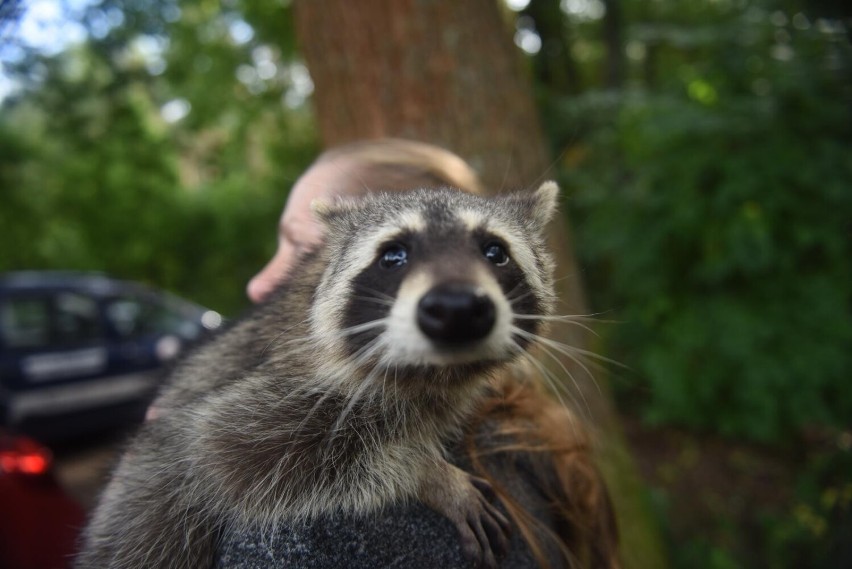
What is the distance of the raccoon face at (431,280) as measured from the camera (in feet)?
5.02

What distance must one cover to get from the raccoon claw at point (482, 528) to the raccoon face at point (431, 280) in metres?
0.39

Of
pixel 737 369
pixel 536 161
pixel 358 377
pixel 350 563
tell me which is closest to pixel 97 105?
pixel 536 161

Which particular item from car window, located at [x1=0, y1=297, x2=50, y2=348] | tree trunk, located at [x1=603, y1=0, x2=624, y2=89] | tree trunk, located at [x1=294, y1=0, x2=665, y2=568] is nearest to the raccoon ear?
tree trunk, located at [x1=294, y1=0, x2=665, y2=568]

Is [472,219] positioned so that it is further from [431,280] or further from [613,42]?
[613,42]

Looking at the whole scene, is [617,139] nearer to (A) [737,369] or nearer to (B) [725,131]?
(B) [725,131]

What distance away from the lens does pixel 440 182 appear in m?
2.54

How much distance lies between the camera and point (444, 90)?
351 cm

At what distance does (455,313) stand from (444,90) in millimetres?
2336

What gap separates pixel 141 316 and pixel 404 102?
6423 mm

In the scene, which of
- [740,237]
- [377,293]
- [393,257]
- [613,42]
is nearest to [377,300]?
[377,293]

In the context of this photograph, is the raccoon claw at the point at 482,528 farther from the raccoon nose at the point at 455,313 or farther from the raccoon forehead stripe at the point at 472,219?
the raccoon forehead stripe at the point at 472,219

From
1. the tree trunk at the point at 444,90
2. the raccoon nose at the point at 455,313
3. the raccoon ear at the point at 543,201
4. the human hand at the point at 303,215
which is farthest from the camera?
the tree trunk at the point at 444,90

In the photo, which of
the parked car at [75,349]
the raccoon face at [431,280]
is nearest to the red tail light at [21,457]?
the parked car at [75,349]

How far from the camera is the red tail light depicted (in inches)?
159
